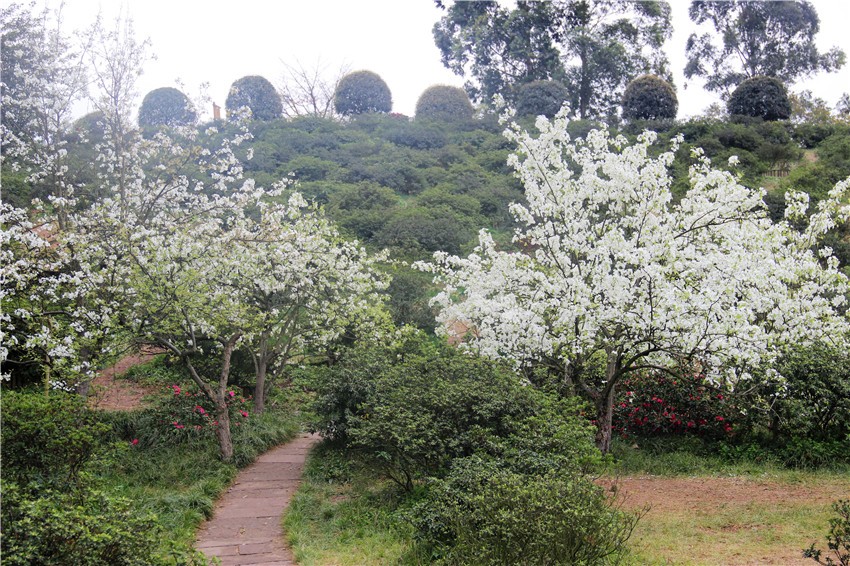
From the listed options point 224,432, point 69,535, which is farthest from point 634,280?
point 69,535

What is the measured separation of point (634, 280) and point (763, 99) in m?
23.1

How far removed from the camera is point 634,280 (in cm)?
755

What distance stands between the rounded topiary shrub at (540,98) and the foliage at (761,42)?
10.3 m

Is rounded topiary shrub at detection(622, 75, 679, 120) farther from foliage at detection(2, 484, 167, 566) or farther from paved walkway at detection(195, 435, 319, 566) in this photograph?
foliage at detection(2, 484, 167, 566)

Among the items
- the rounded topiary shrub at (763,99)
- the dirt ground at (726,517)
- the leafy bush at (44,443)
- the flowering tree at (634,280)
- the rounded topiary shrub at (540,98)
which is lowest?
the dirt ground at (726,517)

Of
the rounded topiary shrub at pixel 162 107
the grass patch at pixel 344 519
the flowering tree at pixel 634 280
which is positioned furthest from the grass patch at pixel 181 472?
the rounded topiary shrub at pixel 162 107

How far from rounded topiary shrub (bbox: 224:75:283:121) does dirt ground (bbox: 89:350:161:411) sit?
19.7 m

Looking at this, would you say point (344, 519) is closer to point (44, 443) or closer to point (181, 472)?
point (181, 472)

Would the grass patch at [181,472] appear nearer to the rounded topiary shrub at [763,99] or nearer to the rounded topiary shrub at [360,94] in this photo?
the rounded topiary shrub at [763,99]

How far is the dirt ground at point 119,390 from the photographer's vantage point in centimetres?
1112

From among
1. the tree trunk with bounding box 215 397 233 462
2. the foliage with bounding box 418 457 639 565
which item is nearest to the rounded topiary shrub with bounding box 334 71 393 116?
the tree trunk with bounding box 215 397 233 462

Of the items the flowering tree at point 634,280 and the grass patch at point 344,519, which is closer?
the grass patch at point 344,519

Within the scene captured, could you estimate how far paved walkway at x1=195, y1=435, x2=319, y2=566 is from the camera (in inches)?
246

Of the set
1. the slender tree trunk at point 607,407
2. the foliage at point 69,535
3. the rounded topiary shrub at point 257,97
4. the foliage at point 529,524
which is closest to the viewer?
the foliage at point 69,535
